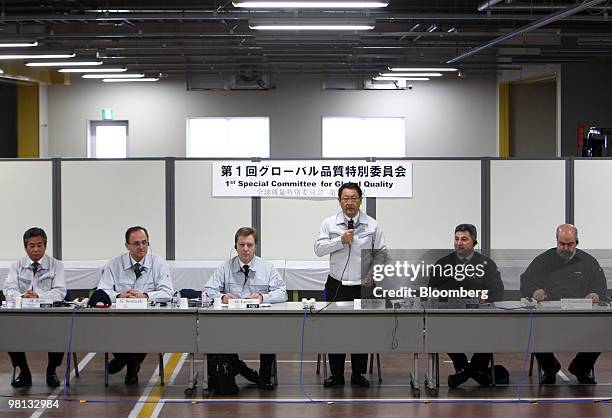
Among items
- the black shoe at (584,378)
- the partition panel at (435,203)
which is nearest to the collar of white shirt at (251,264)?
the black shoe at (584,378)

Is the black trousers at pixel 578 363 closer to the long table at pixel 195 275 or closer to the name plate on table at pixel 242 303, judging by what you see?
the name plate on table at pixel 242 303

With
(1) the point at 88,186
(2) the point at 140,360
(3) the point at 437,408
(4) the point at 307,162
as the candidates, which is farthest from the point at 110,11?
(3) the point at 437,408

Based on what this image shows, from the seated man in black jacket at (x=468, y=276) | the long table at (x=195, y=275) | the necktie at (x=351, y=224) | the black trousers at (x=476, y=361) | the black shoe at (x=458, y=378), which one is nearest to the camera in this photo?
the seated man in black jacket at (x=468, y=276)

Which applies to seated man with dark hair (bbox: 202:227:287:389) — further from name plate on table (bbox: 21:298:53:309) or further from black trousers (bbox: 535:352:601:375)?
black trousers (bbox: 535:352:601:375)

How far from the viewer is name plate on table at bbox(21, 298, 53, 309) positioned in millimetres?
6961

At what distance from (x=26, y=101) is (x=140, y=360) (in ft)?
43.2

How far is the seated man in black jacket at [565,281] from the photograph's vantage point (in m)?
7.14

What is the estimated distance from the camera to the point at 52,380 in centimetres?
727

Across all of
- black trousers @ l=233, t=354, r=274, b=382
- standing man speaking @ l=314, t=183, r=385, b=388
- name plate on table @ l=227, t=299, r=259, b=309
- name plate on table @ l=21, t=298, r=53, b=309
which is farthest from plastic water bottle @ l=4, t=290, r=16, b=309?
standing man speaking @ l=314, t=183, r=385, b=388

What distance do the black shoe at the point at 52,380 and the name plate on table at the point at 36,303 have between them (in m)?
0.64

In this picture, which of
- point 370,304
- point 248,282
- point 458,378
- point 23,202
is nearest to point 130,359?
point 248,282

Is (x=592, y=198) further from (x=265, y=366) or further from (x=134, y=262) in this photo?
(x=134, y=262)

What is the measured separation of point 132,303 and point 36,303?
0.72 metres

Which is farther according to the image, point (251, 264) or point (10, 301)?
point (251, 264)
